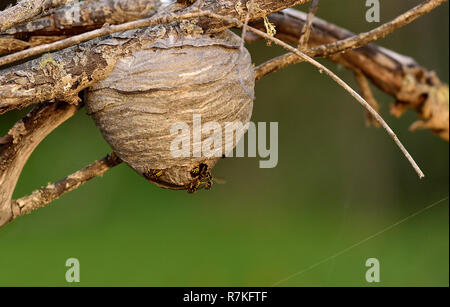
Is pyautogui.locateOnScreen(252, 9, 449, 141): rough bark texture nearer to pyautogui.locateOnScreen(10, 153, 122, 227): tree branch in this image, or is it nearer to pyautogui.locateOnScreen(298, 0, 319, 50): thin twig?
pyautogui.locateOnScreen(298, 0, 319, 50): thin twig

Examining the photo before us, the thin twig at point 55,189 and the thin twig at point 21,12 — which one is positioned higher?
the thin twig at point 21,12

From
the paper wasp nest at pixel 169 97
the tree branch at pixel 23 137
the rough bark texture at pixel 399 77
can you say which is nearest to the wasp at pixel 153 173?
the paper wasp nest at pixel 169 97

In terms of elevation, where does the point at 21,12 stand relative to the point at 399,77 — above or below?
below

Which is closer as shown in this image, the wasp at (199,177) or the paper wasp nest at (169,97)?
the paper wasp nest at (169,97)

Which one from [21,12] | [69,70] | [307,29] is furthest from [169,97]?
[307,29]

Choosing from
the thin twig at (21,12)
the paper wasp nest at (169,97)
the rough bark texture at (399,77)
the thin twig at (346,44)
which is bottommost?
the paper wasp nest at (169,97)

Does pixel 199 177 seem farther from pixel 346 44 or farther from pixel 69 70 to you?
pixel 346 44

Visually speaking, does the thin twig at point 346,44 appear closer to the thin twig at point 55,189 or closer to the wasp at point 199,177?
the wasp at point 199,177

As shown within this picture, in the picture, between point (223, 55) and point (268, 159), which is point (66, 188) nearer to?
point (223, 55)
